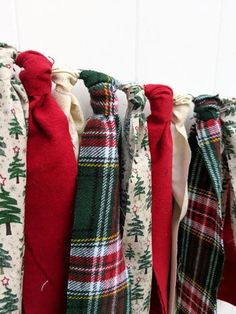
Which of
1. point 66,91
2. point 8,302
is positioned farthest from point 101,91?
point 8,302

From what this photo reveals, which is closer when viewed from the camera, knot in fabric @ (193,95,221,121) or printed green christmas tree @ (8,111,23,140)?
printed green christmas tree @ (8,111,23,140)

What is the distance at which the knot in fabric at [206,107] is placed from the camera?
45 cm

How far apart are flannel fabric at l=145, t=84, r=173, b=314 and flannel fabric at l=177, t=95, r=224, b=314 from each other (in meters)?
0.06

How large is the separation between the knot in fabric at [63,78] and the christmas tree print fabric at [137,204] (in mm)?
78

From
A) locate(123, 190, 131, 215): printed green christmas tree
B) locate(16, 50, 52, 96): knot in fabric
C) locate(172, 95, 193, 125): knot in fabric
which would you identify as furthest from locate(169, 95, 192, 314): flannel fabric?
locate(16, 50, 52, 96): knot in fabric

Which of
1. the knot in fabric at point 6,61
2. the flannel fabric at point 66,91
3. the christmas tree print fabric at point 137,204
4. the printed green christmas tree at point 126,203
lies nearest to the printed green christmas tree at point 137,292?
the christmas tree print fabric at point 137,204

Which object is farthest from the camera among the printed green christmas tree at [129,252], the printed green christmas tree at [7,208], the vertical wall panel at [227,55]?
the vertical wall panel at [227,55]

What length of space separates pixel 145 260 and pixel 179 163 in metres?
0.16

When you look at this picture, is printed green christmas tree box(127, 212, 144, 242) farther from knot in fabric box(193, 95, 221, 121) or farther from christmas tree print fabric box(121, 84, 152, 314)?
knot in fabric box(193, 95, 221, 121)

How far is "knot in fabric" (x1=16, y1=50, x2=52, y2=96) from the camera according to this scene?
12.4 inches

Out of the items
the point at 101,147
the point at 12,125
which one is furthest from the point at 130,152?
the point at 12,125

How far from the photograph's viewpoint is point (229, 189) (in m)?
0.49

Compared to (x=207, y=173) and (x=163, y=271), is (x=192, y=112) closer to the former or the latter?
(x=207, y=173)

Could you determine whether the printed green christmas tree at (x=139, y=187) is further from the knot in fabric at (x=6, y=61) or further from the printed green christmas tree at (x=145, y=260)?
the knot in fabric at (x=6, y=61)
